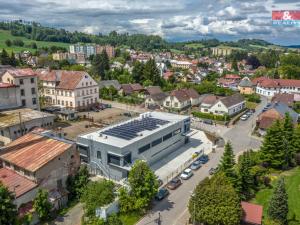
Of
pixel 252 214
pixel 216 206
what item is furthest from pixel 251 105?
pixel 216 206

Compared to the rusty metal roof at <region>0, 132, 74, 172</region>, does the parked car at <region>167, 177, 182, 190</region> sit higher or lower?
lower

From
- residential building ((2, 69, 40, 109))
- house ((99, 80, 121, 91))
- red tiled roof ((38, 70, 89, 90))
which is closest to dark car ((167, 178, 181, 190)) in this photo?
residential building ((2, 69, 40, 109))

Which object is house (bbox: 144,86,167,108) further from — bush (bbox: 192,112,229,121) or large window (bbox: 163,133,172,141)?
large window (bbox: 163,133,172,141)

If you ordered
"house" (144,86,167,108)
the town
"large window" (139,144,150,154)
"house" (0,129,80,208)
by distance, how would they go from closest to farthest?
the town, "house" (0,129,80,208), "large window" (139,144,150,154), "house" (144,86,167,108)

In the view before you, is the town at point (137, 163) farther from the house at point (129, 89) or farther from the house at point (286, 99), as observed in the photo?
the house at point (129, 89)

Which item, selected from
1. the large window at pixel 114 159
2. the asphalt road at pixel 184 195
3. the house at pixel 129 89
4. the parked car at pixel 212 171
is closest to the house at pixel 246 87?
the house at pixel 129 89

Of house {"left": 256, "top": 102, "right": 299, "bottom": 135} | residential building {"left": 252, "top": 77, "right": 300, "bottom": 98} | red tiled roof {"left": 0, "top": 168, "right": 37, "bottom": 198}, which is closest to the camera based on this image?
red tiled roof {"left": 0, "top": 168, "right": 37, "bottom": 198}

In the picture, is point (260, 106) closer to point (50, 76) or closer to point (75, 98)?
point (75, 98)
